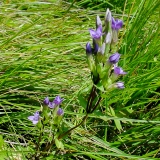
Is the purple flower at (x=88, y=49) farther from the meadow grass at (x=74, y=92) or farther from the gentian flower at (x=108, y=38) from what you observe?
the meadow grass at (x=74, y=92)

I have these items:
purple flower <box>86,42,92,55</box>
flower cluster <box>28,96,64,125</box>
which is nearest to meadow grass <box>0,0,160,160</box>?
flower cluster <box>28,96,64,125</box>

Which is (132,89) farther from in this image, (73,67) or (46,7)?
(46,7)

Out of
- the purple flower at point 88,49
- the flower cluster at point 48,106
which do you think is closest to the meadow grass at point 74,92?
the flower cluster at point 48,106

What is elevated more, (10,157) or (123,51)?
(123,51)

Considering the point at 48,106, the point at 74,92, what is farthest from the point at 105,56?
the point at 74,92

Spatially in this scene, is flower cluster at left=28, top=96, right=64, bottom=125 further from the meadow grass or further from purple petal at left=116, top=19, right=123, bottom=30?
purple petal at left=116, top=19, right=123, bottom=30

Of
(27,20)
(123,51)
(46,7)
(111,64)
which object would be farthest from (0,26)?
(111,64)

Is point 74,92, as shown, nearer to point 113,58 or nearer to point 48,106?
point 48,106
